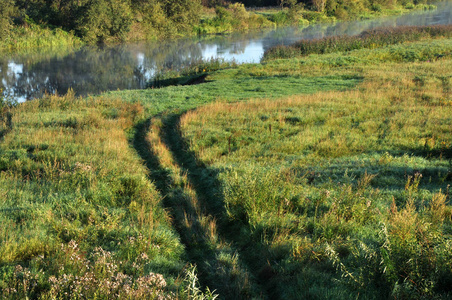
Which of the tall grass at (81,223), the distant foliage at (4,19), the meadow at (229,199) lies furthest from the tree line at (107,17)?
the tall grass at (81,223)

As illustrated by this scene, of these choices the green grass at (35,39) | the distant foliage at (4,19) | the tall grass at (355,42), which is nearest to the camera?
the tall grass at (355,42)

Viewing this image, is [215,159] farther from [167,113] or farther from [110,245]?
[167,113]

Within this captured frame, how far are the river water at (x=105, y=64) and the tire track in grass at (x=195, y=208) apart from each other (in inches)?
410

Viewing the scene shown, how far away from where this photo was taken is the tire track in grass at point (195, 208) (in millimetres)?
5441

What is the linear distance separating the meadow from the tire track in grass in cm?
3

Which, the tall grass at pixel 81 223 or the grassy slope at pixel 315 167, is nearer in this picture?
the tall grass at pixel 81 223

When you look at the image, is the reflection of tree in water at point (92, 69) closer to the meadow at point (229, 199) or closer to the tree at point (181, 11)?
the meadow at point (229, 199)

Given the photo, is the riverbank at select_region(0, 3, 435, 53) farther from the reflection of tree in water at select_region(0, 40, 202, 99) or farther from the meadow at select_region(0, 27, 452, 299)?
the meadow at select_region(0, 27, 452, 299)

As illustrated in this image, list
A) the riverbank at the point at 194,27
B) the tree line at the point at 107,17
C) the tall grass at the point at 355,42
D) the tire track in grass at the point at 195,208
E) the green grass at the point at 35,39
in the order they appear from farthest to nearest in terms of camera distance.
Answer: the tree line at the point at 107,17
the riverbank at the point at 194,27
the green grass at the point at 35,39
the tall grass at the point at 355,42
the tire track in grass at the point at 195,208

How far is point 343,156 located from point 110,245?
272 inches

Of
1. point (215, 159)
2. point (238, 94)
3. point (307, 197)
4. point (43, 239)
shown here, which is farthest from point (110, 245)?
point (238, 94)

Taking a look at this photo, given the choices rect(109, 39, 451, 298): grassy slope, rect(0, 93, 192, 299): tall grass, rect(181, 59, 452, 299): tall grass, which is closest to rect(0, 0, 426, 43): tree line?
rect(109, 39, 451, 298): grassy slope

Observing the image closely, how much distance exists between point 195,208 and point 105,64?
29781mm

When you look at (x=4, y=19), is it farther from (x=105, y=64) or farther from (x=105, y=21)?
(x=105, y=64)
